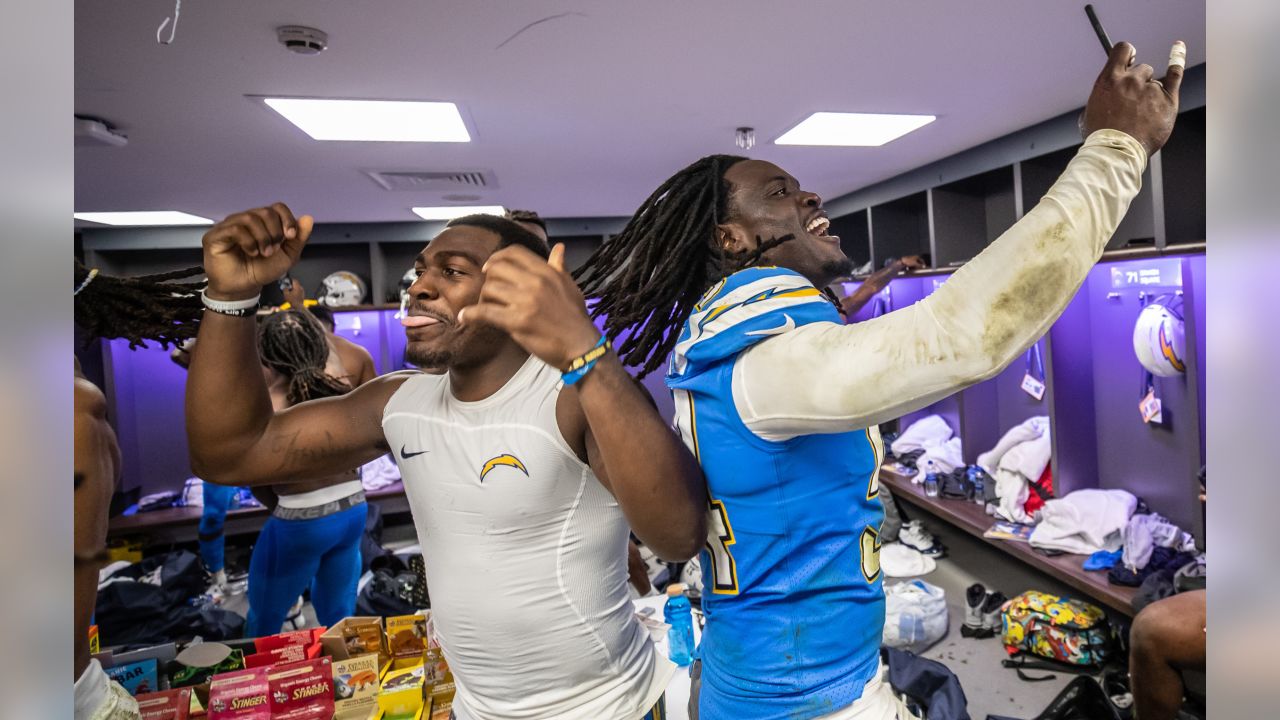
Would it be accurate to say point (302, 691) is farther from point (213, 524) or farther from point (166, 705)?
point (213, 524)

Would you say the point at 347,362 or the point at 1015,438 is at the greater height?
the point at 347,362

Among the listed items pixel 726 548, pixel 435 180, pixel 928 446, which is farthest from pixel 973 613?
pixel 435 180

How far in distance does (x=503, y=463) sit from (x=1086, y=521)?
Answer: 142 inches

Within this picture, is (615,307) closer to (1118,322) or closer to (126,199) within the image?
(1118,322)

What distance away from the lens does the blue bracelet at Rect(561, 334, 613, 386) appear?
0.76 meters

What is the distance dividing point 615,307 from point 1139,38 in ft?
8.12

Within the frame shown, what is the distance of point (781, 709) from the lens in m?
0.96

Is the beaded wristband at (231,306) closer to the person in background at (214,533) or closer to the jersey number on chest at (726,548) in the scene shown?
the jersey number on chest at (726,548)

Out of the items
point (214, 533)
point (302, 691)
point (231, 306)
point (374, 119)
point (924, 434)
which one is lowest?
point (214, 533)

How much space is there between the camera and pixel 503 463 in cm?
122

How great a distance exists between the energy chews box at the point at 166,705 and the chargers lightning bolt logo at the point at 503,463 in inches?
52.4

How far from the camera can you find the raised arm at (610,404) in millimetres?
740

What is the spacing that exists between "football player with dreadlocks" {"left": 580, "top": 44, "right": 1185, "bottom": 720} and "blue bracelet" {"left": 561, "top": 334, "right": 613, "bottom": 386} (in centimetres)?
Result: 19
